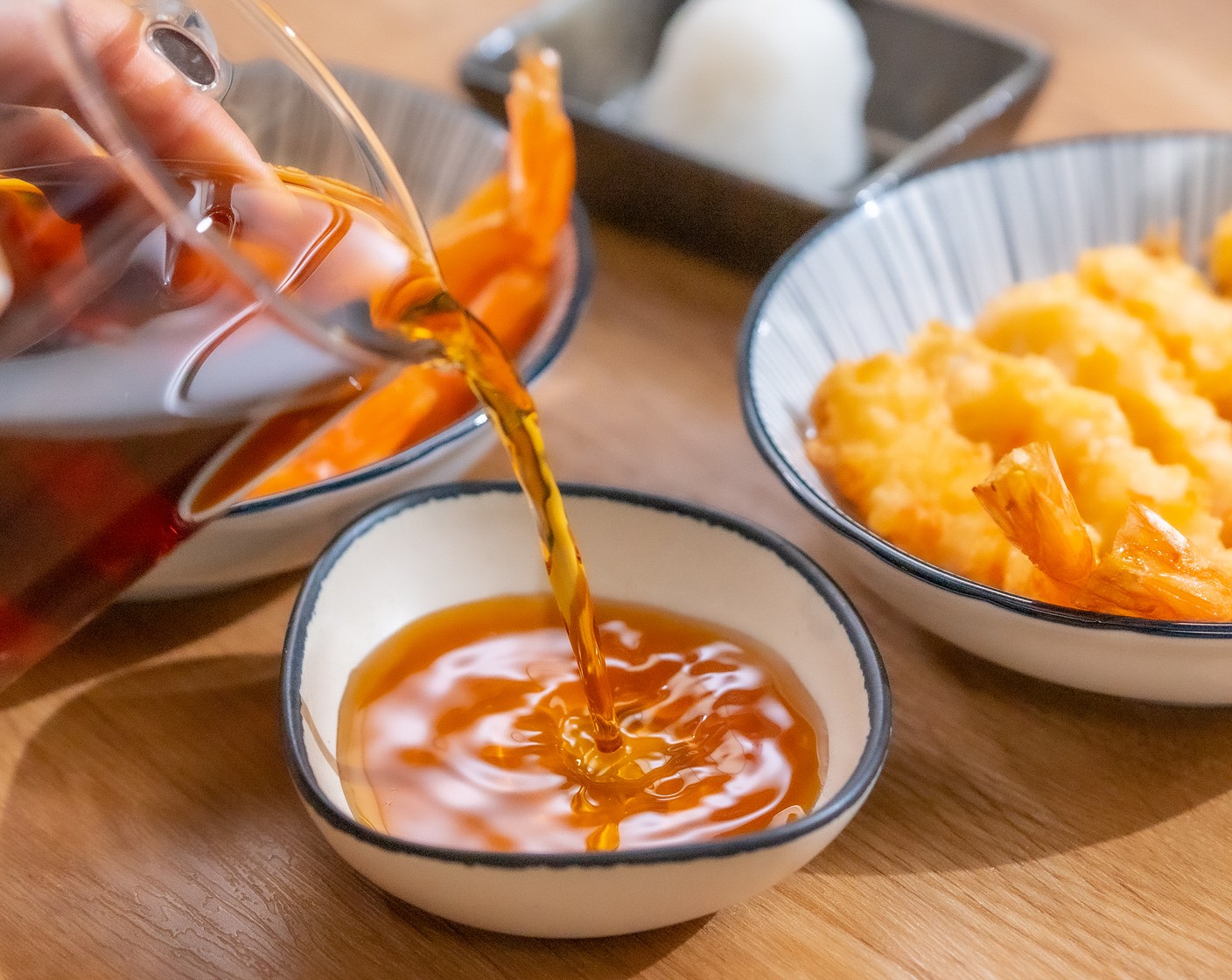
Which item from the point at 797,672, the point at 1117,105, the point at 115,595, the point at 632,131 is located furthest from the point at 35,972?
the point at 1117,105

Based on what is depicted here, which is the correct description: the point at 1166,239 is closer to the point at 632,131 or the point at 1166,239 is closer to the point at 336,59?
the point at 632,131

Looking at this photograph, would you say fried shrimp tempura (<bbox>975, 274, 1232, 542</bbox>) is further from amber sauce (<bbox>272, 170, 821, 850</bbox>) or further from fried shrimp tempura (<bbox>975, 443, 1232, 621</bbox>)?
amber sauce (<bbox>272, 170, 821, 850</bbox>)

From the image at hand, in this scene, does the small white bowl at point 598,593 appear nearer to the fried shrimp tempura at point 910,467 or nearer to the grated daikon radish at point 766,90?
the fried shrimp tempura at point 910,467

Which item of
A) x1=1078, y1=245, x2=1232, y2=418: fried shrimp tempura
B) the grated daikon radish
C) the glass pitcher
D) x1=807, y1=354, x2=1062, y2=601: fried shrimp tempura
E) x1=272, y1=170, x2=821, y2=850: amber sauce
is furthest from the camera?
the grated daikon radish

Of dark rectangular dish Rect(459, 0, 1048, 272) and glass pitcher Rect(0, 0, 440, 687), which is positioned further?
dark rectangular dish Rect(459, 0, 1048, 272)

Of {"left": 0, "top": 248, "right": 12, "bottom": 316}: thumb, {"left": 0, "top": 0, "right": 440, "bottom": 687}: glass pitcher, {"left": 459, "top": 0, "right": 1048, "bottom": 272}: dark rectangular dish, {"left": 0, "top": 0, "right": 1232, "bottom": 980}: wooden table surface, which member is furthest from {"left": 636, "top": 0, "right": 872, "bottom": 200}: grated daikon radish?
{"left": 0, "top": 248, "right": 12, "bottom": 316}: thumb

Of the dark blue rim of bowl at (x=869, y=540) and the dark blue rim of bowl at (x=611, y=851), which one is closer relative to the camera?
the dark blue rim of bowl at (x=611, y=851)

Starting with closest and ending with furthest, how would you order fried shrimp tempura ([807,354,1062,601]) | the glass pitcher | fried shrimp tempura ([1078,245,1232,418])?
the glass pitcher
fried shrimp tempura ([807,354,1062,601])
fried shrimp tempura ([1078,245,1232,418])

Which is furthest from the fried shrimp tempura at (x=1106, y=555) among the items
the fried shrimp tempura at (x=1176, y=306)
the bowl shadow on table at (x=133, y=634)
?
the bowl shadow on table at (x=133, y=634)
